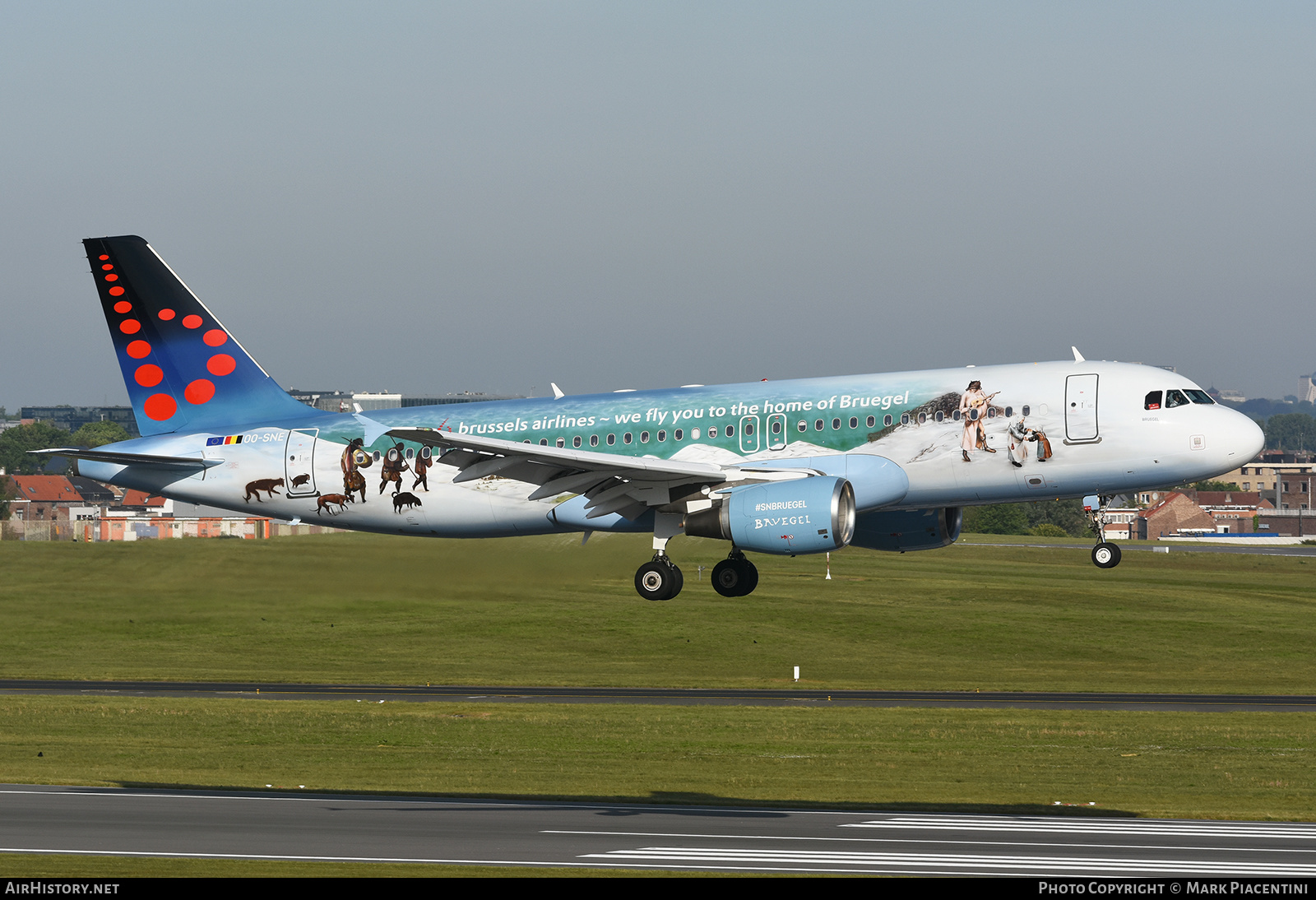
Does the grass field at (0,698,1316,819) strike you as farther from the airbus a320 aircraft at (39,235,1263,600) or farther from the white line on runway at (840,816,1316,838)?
the airbus a320 aircraft at (39,235,1263,600)

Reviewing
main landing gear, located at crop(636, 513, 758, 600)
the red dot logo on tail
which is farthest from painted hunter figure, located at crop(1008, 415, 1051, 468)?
the red dot logo on tail

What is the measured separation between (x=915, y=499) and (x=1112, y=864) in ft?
34.8

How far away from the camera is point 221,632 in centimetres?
10650

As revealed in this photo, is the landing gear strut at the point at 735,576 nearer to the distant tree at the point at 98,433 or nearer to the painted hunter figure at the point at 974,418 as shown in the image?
the painted hunter figure at the point at 974,418

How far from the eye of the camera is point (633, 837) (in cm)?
4144

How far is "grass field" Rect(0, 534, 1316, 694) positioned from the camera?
8631 cm

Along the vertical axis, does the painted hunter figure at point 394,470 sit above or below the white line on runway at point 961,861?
above

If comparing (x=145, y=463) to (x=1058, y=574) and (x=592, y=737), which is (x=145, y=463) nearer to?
(x=592, y=737)

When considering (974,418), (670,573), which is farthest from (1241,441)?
(670,573)

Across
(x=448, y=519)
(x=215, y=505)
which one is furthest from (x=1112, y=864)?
(x=215, y=505)

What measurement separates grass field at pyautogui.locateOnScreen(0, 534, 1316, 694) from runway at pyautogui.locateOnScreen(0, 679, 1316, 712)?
3.77 meters

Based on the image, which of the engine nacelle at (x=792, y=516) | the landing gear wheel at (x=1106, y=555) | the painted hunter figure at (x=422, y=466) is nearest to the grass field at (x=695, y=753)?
the landing gear wheel at (x=1106, y=555)

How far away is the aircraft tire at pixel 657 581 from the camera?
4022 centimetres

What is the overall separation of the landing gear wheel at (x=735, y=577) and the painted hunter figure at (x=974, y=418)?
6.81 metres
